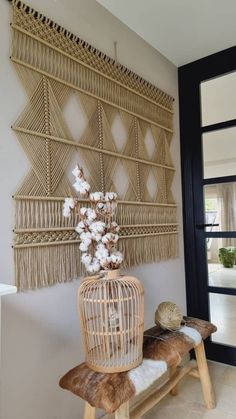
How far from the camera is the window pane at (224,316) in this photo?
7.40ft

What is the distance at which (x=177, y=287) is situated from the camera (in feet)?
7.59

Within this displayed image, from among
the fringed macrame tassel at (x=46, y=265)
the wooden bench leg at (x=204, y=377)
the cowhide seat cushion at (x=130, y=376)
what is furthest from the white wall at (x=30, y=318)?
the wooden bench leg at (x=204, y=377)

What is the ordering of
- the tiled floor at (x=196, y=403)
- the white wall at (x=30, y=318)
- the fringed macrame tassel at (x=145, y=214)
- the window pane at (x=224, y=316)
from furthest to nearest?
the window pane at (x=224, y=316)
the fringed macrame tassel at (x=145, y=214)
the tiled floor at (x=196, y=403)
the white wall at (x=30, y=318)

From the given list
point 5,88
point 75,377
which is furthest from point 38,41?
point 75,377

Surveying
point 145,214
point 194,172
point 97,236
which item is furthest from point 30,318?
point 194,172

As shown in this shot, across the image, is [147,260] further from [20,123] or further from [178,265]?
[20,123]

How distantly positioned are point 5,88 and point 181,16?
1326 millimetres

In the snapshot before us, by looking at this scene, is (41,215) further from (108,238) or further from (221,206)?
(221,206)

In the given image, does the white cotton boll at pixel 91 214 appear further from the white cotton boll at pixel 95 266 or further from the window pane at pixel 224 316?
the window pane at pixel 224 316

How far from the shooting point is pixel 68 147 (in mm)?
1481

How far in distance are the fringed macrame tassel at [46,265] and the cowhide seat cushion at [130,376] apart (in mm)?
397

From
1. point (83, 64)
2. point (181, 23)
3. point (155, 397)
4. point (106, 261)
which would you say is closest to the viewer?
point (106, 261)

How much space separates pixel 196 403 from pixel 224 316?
2.43ft

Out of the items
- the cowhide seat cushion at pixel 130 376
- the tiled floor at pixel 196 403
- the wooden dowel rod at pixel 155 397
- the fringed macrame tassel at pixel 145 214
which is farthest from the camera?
the fringed macrame tassel at pixel 145 214
